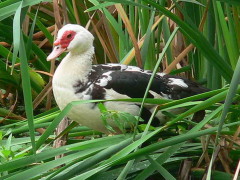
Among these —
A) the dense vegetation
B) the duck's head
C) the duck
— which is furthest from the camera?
the duck's head

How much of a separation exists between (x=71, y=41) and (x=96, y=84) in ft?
0.70

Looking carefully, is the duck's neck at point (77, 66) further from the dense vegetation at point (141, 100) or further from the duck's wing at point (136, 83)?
the dense vegetation at point (141, 100)

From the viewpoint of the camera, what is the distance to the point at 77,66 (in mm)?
2682

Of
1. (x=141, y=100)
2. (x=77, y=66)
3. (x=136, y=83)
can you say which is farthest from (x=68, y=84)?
(x=141, y=100)

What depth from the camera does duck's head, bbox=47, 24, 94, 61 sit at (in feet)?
8.77

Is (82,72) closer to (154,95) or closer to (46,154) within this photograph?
(154,95)

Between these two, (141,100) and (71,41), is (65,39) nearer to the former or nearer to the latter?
(71,41)

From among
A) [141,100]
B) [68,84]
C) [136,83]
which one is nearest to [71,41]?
[68,84]

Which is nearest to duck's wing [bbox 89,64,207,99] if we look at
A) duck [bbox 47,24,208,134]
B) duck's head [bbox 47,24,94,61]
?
duck [bbox 47,24,208,134]

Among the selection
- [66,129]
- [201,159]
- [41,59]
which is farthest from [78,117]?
[41,59]

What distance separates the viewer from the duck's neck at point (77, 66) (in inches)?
104

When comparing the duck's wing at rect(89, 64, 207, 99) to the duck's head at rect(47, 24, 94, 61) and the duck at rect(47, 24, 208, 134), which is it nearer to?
the duck at rect(47, 24, 208, 134)

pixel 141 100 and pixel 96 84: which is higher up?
pixel 141 100

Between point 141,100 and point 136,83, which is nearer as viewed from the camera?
point 141,100
